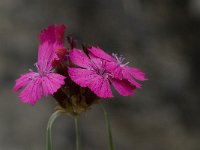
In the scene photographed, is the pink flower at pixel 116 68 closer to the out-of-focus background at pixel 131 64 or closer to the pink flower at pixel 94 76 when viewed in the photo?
the pink flower at pixel 94 76

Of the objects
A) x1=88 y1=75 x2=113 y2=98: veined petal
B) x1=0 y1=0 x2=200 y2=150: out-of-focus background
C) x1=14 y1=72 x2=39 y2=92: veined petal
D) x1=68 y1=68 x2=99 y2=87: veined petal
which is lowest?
x1=88 y1=75 x2=113 y2=98: veined petal

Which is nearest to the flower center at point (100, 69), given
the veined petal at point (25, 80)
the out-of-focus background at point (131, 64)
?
the veined petal at point (25, 80)

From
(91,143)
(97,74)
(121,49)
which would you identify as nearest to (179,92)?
(121,49)

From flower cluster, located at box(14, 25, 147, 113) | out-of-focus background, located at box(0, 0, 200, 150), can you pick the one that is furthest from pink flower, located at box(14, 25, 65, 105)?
out-of-focus background, located at box(0, 0, 200, 150)

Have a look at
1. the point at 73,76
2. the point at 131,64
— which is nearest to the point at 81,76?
the point at 73,76

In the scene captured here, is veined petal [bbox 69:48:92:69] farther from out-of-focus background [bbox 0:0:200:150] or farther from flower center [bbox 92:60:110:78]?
out-of-focus background [bbox 0:0:200:150]

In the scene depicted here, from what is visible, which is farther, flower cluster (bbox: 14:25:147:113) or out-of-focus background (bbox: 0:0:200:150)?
out-of-focus background (bbox: 0:0:200:150)
